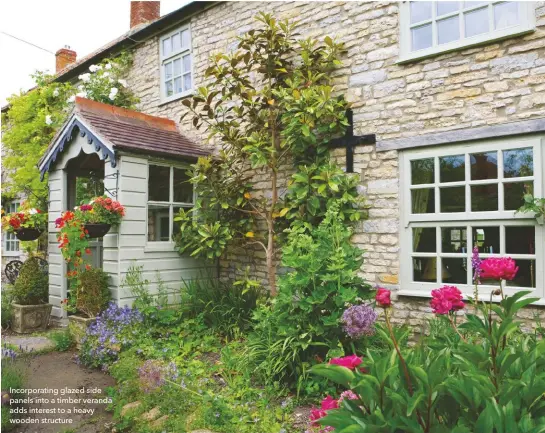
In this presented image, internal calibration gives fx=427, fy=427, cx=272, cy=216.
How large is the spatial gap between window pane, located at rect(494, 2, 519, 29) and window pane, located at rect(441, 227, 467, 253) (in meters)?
2.30

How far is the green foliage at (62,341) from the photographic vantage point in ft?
17.9

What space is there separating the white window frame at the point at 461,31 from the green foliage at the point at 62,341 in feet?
18.1

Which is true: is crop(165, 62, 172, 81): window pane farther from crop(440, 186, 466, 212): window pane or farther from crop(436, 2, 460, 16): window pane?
A: crop(440, 186, 466, 212): window pane

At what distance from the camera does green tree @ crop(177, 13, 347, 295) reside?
18.7ft

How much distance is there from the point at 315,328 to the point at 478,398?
86.9 inches

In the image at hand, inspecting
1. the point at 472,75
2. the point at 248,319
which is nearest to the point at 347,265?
the point at 248,319

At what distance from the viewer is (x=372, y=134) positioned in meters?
5.52

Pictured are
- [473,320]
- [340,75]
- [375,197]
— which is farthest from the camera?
[340,75]

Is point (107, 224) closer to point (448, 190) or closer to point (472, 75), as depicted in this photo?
point (448, 190)

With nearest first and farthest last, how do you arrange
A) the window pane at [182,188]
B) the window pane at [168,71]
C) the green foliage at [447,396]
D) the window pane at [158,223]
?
the green foliage at [447,396] < the window pane at [158,223] < the window pane at [182,188] < the window pane at [168,71]

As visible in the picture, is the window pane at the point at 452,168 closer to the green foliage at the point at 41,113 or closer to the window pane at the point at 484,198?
the window pane at the point at 484,198

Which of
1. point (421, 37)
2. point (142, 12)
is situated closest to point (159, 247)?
point (421, 37)

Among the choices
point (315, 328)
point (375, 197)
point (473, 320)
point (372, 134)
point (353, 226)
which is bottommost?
point (315, 328)

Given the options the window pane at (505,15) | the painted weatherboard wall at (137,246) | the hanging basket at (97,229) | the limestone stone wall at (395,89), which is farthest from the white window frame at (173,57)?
the window pane at (505,15)
